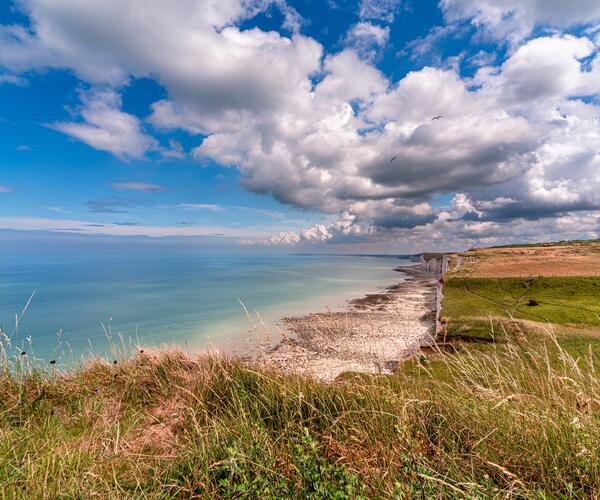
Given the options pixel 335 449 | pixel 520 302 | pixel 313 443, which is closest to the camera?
pixel 313 443

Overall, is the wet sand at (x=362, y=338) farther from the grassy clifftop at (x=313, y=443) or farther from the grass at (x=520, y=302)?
the grassy clifftop at (x=313, y=443)

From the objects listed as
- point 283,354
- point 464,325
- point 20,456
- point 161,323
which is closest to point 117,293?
point 161,323

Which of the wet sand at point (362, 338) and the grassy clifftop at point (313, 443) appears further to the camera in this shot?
the wet sand at point (362, 338)

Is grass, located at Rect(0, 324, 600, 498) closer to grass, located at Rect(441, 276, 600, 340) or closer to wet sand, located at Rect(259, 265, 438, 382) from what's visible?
wet sand, located at Rect(259, 265, 438, 382)

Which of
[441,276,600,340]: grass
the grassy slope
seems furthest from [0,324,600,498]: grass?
[441,276,600,340]: grass

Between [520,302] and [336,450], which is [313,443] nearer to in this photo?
[336,450]

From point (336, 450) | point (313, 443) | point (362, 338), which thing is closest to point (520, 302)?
point (362, 338)

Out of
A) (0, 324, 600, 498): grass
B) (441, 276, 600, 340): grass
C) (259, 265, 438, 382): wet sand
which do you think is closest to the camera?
(0, 324, 600, 498): grass

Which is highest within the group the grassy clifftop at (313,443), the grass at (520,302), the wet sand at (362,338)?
the grassy clifftop at (313,443)

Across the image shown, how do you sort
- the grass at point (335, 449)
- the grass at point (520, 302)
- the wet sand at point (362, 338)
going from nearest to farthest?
the grass at point (335, 449)
the wet sand at point (362, 338)
the grass at point (520, 302)

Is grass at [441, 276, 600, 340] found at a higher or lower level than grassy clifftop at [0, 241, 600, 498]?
lower

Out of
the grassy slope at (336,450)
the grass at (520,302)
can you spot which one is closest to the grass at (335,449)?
the grassy slope at (336,450)

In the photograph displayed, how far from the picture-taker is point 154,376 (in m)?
8.07

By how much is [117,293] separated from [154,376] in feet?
284
